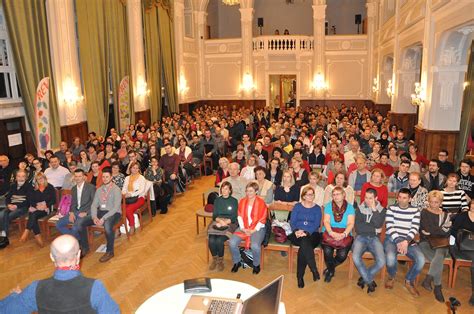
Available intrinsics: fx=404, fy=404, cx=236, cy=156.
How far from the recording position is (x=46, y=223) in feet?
22.1

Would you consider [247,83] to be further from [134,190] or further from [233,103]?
[134,190]

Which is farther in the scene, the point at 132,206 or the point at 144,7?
the point at 144,7

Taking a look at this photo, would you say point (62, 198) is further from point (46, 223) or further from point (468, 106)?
point (468, 106)

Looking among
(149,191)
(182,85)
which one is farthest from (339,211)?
(182,85)

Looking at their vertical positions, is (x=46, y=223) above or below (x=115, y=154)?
below

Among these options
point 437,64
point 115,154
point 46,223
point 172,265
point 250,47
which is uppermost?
point 250,47

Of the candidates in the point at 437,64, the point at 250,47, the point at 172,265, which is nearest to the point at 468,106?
the point at 437,64

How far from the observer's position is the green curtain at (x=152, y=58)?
48.9 ft

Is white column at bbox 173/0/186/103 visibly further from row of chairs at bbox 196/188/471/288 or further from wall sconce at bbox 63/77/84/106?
row of chairs at bbox 196/188/471/288

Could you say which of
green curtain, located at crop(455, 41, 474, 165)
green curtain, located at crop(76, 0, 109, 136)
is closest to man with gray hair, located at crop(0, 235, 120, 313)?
green curtain, located at crop(455, 41, 474, 165)

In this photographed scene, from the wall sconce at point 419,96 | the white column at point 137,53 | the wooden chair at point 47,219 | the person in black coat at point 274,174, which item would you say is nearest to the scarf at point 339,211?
the person in black coat at point 274,174

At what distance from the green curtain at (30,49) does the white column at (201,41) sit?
1097cm

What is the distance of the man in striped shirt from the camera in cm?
512

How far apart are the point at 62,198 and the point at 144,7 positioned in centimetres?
994
